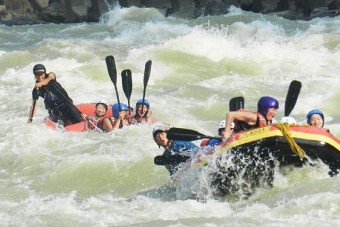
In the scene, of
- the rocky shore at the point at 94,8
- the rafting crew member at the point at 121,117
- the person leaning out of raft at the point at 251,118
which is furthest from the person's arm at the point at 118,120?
the rocky shore at the point at 94,8

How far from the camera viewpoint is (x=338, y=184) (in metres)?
6.62

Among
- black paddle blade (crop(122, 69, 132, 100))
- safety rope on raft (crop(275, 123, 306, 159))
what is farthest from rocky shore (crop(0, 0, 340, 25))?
safety rope on raft (crop(275, 123, 306, 159))

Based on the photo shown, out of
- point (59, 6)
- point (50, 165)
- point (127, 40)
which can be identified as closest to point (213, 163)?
point (50, 165)

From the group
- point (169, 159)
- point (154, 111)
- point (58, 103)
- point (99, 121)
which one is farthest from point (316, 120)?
point (154, 111)

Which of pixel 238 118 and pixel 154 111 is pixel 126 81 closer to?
pixel 154 111

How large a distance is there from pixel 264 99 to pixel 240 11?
791 inches

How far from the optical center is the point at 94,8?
28.3 m

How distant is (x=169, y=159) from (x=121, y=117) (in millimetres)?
2853

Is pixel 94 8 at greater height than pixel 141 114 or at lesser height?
lesser

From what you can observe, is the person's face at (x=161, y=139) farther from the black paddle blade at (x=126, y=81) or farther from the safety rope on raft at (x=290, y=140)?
the black paddle blade at (x=126, y=81)

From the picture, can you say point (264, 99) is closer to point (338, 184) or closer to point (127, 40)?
point (338, 184)

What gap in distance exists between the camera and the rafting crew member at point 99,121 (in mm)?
10237

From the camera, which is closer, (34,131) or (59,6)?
(34,131)

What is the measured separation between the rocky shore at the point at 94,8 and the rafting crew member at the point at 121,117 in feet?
56.7
